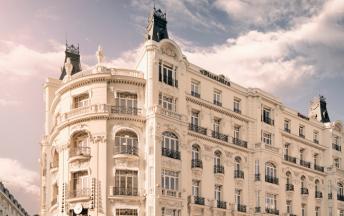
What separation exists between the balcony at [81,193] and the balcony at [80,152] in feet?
10.6

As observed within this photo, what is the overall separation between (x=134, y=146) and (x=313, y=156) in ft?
99.9

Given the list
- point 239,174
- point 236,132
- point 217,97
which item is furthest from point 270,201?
point 217,97

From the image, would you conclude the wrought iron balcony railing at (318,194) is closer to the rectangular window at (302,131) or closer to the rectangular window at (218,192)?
the rectangular window at (302,131)

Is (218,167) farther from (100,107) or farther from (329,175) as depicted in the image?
(329,175)

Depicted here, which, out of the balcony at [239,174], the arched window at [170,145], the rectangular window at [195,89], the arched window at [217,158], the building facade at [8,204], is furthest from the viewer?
the building facade at [8,204]

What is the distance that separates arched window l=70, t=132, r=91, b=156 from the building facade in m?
43.0

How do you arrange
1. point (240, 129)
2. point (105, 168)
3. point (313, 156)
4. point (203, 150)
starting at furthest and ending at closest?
point (313, 156), point (240, 129), point (203, 150), point (105, 168)

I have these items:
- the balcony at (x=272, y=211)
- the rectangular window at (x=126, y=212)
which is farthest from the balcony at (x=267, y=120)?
the rectangular window at (x=126, y=212)

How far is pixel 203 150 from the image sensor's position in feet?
187

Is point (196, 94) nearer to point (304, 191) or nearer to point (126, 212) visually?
point (126, 212)

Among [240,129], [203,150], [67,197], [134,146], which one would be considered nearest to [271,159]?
[240,129]

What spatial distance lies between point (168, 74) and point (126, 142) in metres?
8.19

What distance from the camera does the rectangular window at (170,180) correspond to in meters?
52.1

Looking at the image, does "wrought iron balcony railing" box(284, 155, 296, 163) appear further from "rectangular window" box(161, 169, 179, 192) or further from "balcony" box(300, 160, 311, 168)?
"rectangular window" box(161, 169, 179, 192)
